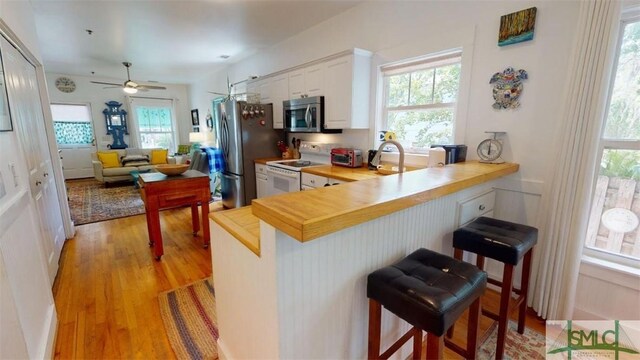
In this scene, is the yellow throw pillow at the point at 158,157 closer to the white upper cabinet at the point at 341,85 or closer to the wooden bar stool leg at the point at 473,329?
the white upper cabinet at the point at 341,85

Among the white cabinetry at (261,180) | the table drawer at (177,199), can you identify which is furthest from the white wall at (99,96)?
the table drawer at (177,199)

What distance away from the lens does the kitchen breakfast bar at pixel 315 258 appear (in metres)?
0.90

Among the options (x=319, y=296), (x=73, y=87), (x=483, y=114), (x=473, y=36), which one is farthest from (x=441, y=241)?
(x=73, y=87)

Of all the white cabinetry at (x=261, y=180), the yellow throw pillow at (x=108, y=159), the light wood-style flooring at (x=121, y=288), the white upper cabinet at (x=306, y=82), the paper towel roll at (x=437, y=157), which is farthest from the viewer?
the yellow throw pillow at (x=108, y=159)

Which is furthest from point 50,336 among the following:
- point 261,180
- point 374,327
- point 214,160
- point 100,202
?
point 100,202

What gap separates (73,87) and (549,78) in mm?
9528

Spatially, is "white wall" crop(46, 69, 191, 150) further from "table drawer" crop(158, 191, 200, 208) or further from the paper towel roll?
the paper towel roll

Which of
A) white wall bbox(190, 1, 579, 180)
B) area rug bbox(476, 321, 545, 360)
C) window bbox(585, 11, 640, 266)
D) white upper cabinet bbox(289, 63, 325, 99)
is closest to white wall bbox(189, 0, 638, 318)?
white wall bbox(190, 1, 579, 180)

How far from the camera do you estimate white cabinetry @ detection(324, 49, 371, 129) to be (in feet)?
9.04

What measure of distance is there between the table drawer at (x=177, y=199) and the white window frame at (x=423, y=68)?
7.05ft

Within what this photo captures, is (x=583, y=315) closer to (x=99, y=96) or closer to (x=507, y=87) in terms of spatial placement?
(x=507, y=87)

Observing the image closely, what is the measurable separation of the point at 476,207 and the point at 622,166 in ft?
2.88

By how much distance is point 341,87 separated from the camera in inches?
113

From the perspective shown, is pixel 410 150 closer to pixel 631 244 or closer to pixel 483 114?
pixel 483 114
